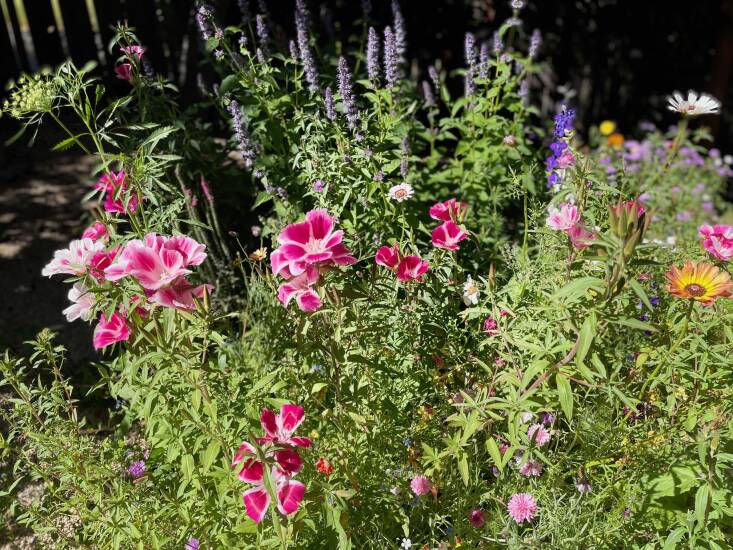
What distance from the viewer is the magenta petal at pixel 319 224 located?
1.61 meters

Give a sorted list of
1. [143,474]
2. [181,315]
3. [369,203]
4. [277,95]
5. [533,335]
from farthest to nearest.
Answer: [277,95] → [369,203] → [143,474] → [533,335] → [181,315]

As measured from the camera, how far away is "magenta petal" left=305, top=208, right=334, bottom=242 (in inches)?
63.3

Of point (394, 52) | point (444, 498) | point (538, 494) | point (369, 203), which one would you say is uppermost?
point (394, 52)

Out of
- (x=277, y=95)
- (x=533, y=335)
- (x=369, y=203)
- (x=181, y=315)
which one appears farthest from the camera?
(x=277, y=95)

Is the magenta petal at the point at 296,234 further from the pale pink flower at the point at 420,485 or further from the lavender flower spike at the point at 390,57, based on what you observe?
the lavender flower spike at the point at 390,57

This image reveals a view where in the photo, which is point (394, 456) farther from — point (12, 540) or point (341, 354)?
point (12, 540)

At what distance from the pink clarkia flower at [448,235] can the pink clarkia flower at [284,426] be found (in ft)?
2.33

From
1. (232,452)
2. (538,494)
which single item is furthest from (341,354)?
(538,494)

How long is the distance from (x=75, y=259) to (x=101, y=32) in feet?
12.2

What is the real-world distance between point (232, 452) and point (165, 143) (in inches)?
71.6

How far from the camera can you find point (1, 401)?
1.83 m

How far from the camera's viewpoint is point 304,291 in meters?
1.63

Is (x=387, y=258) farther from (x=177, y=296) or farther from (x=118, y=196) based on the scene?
(x=118, y=196)

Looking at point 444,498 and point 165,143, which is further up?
point 165,143
